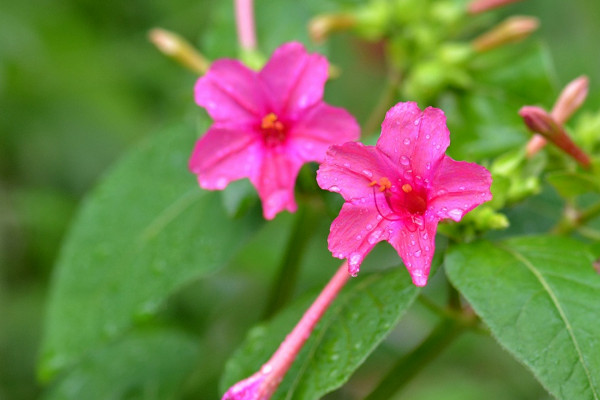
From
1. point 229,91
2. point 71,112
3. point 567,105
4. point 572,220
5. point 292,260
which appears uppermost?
point 71,112

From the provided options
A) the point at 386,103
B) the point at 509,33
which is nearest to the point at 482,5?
the point at 509,33

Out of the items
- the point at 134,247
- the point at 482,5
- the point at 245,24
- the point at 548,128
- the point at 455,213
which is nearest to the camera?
the point at 455,213

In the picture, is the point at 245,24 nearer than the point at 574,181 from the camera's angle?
No

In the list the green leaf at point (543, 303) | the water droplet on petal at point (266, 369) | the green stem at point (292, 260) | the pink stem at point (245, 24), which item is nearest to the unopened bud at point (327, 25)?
the pink stem at point (245, 24)

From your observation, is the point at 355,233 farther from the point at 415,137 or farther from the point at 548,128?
the point at 548,128

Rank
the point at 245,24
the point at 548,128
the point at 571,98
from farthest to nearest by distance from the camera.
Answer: the point at 245,24 < the point at 571,98 < the point at 548,128

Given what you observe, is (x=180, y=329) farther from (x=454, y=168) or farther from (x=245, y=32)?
(x=454, y=168)

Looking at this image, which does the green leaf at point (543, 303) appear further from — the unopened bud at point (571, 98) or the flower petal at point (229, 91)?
the flower petal at point (229, 91)
